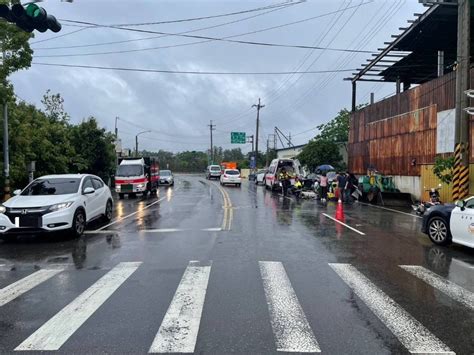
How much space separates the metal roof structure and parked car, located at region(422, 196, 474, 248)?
43.2 feet

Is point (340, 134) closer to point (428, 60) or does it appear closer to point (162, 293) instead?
point (428, 60)

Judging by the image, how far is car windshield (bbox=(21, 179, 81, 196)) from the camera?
40.5ft

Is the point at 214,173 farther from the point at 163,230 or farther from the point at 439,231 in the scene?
the point at 439,231

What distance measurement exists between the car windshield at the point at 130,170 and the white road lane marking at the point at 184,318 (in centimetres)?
2210

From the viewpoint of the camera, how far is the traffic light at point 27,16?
31.8 feet

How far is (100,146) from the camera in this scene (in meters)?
37.6

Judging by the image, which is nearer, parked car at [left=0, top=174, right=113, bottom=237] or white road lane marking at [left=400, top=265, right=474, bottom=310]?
white road lane marking at [left=400, top=265, right=474, bottom=310]

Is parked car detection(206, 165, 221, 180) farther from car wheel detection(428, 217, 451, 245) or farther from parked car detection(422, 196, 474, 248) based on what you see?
car wheel detection(428, 217, 451, 245)

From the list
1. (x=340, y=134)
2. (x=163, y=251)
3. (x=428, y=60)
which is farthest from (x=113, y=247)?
(x=340, y=134)

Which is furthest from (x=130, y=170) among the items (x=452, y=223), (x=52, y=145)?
(x=452, y=223)

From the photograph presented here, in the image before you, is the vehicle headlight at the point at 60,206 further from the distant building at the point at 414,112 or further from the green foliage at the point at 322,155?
the green foliage at the point at 322,155

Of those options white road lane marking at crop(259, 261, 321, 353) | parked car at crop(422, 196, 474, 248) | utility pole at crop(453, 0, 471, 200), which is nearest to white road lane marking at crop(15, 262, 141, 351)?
white road lane marking at crop(259, 261, 321, 353)

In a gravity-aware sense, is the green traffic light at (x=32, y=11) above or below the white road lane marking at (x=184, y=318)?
above

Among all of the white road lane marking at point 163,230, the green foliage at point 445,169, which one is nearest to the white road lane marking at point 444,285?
the white road lane marking at point 163,230
